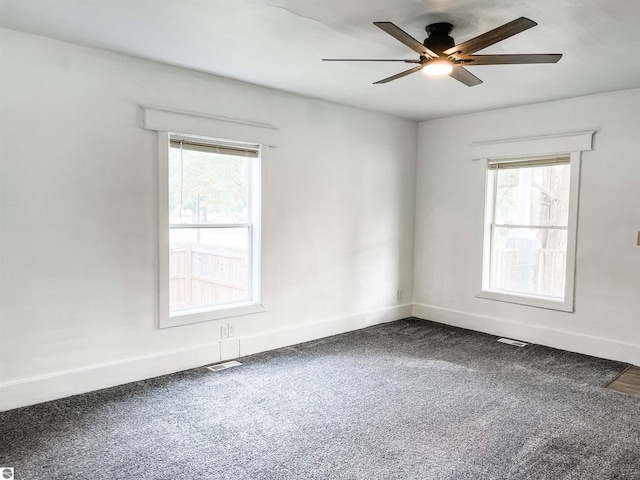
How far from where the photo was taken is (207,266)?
4051 mm

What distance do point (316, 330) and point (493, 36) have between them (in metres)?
3.28

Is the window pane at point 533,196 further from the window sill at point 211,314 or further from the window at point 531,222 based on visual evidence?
the window sill at point 211,314

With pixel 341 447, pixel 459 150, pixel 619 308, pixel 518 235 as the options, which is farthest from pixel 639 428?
pixel 459 150

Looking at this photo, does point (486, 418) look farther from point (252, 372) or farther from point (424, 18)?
point (424, 18)

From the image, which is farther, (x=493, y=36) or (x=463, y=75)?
(x=463, y=75)

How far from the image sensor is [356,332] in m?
5.07

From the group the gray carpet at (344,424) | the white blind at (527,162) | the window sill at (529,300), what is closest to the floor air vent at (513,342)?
the window sill at (529,300)

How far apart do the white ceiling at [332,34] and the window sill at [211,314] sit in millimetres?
2014

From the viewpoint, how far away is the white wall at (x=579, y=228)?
164 inches

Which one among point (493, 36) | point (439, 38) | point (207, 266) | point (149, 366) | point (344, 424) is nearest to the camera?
point (493, 36)

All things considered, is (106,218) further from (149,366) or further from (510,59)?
(510,59)

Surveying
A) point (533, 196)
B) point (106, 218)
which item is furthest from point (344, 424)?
point (533, 196)

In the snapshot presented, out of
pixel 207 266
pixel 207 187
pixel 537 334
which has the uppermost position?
pixel 207 187

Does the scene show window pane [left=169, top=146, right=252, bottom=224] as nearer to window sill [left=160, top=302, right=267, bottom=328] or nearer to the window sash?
window sill [left=160, top=302, right=267, bottom=328]
